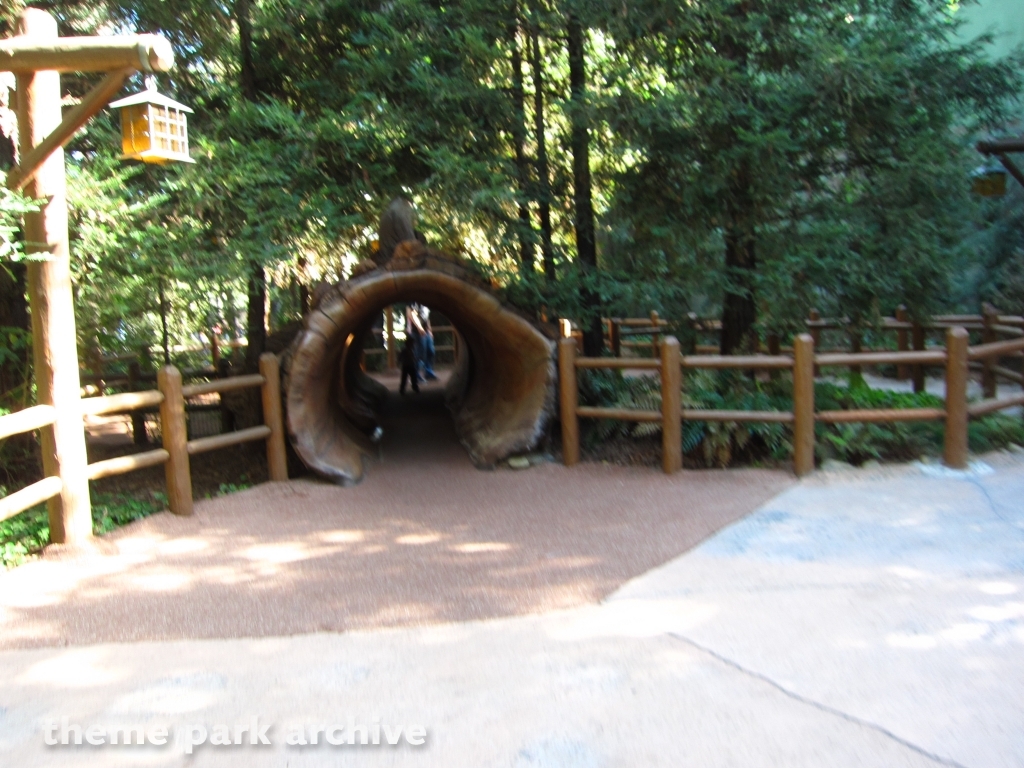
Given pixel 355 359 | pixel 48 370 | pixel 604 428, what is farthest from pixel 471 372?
pixel 48 370

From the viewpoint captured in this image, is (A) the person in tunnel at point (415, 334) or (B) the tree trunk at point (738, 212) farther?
(A) the person in tunnel at point (415, 334)

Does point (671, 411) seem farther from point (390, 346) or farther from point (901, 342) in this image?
point (390, 346)

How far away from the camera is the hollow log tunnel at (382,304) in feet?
25.2

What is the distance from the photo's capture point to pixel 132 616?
4.88 meters

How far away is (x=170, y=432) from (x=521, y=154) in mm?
4453

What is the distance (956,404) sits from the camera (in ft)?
24.1

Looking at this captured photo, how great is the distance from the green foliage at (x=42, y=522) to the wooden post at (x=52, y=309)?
378mm

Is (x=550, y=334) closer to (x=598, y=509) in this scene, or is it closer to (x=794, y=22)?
(x=598, y=509)

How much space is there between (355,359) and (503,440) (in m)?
5.76

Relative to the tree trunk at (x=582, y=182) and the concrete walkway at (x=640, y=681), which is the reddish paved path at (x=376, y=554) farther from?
the tree trunk at (x=582, y=182)

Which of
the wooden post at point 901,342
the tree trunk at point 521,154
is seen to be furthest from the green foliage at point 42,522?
the wooden post at point 901,342

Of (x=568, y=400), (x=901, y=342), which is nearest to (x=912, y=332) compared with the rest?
(x=901, y=342)

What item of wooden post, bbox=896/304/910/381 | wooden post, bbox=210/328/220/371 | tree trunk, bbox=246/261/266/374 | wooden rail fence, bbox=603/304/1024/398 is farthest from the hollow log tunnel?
wooden post, bbox=896/304/910/381

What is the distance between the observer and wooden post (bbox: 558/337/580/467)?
818 cm
